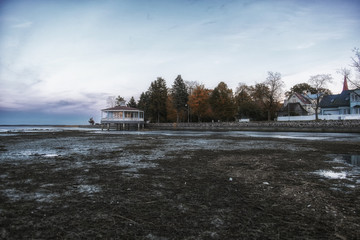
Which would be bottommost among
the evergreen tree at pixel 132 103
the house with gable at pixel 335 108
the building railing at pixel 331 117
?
the building railing at pixel 331 117

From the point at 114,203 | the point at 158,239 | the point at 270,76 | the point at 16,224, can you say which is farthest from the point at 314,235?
the point at 270,76

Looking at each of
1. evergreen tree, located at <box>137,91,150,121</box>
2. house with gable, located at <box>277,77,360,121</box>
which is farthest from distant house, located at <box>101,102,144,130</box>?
house with gable, located at <box>277,77,360,121</box>

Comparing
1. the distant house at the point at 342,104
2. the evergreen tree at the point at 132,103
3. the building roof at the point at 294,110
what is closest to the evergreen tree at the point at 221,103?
the building roof at the point at 294,110

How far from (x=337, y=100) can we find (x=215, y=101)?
1349 inches

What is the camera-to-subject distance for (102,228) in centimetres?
274

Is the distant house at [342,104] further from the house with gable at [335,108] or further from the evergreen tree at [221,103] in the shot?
the evergreen tree at [221,103]

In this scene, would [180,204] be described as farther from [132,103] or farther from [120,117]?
[132,103]

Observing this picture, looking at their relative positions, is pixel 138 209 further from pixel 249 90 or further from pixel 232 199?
pixel 249 90

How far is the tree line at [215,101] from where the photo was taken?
→ 5844 centimetres

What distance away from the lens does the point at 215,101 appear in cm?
6500

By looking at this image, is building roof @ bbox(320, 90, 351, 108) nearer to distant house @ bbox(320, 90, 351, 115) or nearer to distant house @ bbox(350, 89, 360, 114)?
distant house @ bbox(320, 90, 351, 115)

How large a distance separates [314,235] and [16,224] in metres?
3.90

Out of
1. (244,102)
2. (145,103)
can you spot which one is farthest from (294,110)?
(145,103)

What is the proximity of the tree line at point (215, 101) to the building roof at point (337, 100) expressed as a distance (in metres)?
3.24
